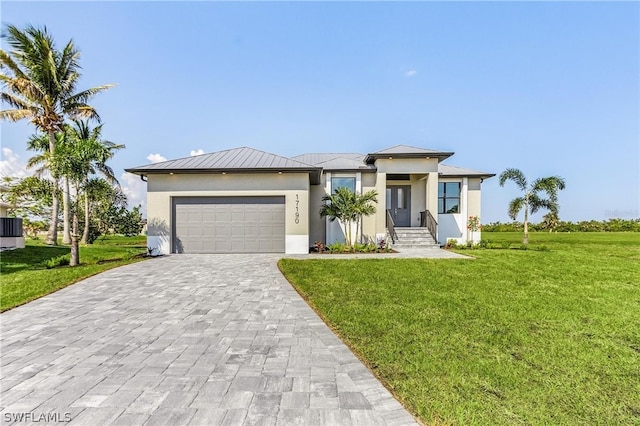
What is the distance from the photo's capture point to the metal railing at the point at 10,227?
43.3 feet

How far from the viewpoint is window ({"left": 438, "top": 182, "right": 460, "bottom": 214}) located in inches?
624

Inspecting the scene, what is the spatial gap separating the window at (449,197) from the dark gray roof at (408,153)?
87.4 inches

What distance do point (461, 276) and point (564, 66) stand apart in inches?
545

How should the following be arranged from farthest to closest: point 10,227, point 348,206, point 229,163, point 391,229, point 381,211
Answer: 1. point 391,229
2. point 381,211
3. point 10,227
4. point 348,206
5. point 229,163

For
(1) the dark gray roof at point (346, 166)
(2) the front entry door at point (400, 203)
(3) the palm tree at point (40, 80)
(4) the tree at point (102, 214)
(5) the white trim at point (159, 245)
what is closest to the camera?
(5) the white trim at point (159, 245)

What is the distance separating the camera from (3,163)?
19969mm

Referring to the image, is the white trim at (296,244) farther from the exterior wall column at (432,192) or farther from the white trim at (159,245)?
the exterior wall column at (432,192)

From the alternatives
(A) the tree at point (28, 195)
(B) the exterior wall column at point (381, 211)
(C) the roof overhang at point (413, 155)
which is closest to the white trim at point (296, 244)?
(B) the exterior wall column at point (381, 211)

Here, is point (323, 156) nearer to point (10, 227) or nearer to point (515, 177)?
point (515, 177)

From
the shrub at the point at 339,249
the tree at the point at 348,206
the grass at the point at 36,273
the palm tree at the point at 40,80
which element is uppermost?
the palm tree at the point at 40,80

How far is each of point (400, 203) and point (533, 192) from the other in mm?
7859

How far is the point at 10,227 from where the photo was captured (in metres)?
13.4

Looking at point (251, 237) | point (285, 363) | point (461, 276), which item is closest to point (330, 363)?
point (285, 363)

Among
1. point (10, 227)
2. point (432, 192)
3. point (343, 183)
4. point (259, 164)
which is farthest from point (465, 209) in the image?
point (10, 227)
